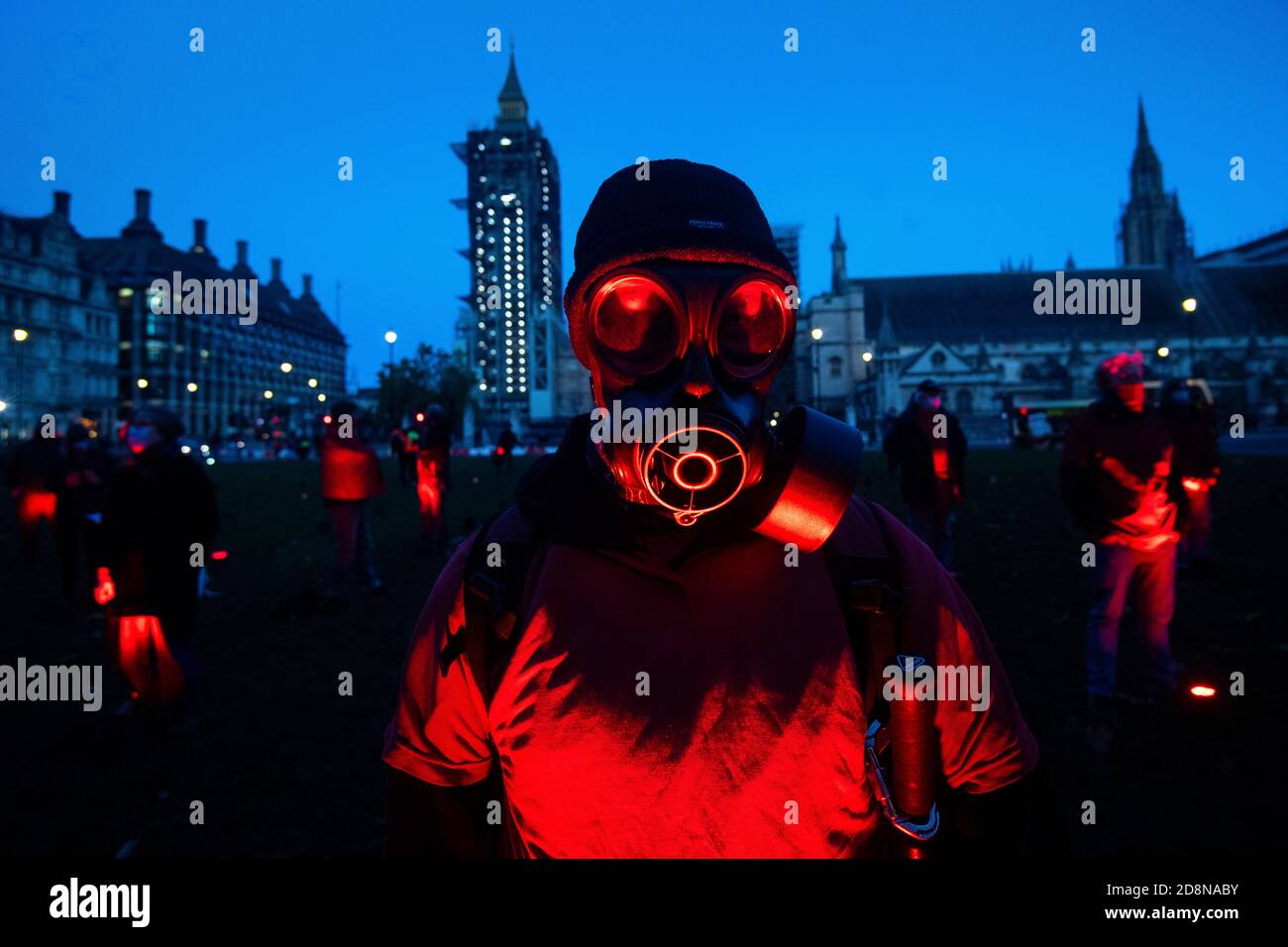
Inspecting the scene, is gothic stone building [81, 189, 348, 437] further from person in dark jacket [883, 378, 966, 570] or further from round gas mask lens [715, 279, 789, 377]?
round gas mask lens [715, 279, 789, 377]

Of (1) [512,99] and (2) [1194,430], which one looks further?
(1) [512,99]

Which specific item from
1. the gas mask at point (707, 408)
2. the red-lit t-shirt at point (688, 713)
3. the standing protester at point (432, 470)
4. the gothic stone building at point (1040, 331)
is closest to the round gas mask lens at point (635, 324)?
the gas mask at point (707, 408)

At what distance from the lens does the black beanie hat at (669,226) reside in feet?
4.95

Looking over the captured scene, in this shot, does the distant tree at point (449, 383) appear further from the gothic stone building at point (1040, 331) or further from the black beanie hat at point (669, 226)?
the black beanie hat at point (669, 226)

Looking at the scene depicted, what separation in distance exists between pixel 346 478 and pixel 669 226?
811cm

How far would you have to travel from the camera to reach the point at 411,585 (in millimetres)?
10148

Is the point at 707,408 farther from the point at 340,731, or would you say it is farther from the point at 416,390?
the point at 416,390

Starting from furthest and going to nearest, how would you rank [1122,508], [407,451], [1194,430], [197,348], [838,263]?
[838,263]
[197,348]
[407,451]
[1194,430]
[1122,508]

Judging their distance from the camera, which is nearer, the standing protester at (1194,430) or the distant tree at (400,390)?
the standing protester at (1194,430)

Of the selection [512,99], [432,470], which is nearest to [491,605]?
[432,470]

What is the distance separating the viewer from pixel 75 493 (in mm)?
9492

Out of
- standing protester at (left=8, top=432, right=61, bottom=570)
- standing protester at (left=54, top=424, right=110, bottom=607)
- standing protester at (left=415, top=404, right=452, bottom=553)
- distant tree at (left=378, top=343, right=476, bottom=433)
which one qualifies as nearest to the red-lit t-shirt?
standing protester at (left=54, top=424, right=110, bottom=607)

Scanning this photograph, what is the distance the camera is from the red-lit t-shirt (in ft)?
4.45
